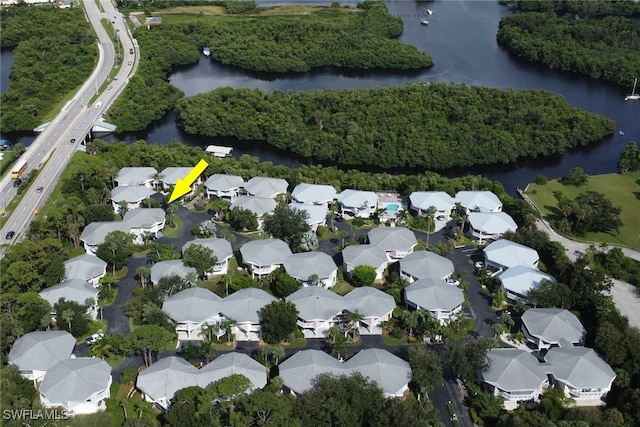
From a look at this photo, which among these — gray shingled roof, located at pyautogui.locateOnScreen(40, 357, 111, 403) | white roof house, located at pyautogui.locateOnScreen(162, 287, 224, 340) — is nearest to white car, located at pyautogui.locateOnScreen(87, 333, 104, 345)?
gray shingled roof, located at pyautogui.locateOnScreen(40, 357, 111, 403)

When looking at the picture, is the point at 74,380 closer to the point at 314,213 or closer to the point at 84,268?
the point at 84,268

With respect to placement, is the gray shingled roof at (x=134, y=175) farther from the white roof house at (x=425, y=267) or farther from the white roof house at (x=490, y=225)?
the white roof house at (x=490, y=225)

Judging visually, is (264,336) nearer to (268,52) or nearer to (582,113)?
(582,113)

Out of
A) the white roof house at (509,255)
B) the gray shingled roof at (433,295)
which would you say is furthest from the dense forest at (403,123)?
the gray shingled roof at (433,295)

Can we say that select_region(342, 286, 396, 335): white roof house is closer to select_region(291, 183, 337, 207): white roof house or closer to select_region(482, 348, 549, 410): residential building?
select_region(482, 348, 549, 410): residential building

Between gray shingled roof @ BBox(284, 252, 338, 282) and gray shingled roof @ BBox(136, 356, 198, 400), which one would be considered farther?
gray shingled roof @ BBox(284, 252, 338, 282)
